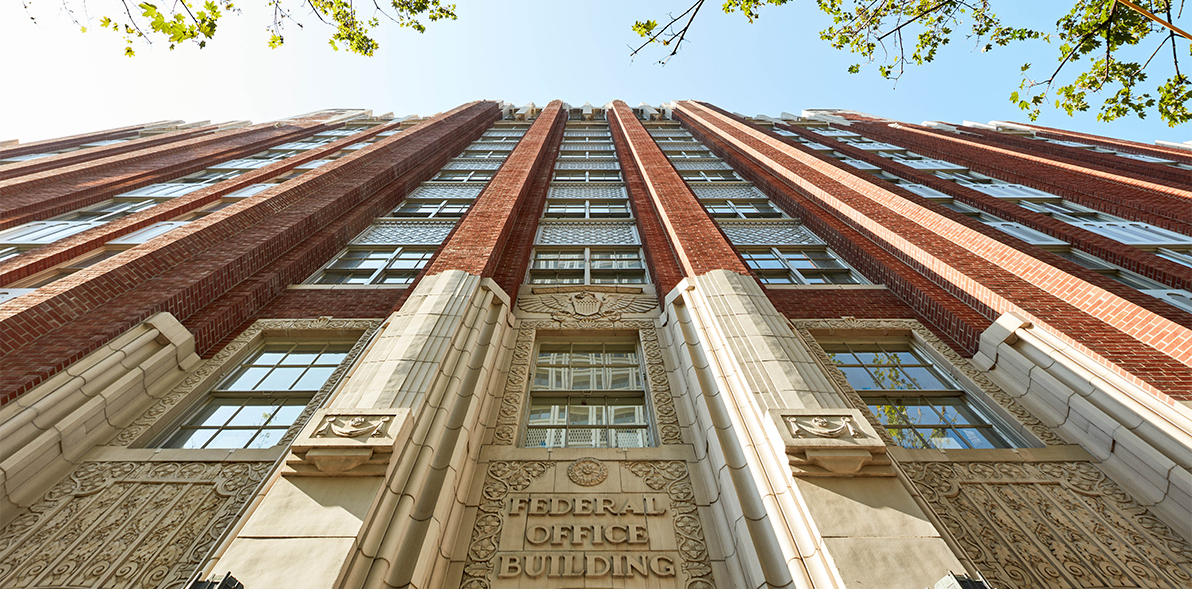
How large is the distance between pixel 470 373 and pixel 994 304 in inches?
321

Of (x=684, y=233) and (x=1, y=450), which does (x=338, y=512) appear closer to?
(x=1, y=450)

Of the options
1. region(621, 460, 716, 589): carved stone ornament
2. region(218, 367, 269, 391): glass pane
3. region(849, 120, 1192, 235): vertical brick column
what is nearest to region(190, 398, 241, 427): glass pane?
region(218, 367, 269, 391): glass pane

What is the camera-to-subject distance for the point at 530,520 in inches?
194

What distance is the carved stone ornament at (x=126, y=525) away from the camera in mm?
4289

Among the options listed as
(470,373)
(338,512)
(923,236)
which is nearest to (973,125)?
(923,236)

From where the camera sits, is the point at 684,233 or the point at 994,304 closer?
the point at 994,304

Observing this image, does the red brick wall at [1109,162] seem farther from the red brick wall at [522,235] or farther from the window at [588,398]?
the red brick wall at [522,235]

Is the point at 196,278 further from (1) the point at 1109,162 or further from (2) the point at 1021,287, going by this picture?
(1) the point at 1109,162

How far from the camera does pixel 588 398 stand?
7047 millimetres

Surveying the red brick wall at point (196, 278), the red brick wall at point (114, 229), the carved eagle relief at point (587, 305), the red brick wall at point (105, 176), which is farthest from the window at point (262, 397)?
the red brick wall at point (105, 176)

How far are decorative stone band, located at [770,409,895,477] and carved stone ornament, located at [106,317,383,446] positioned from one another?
18.6 ft

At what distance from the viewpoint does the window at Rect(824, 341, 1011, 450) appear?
6316mm

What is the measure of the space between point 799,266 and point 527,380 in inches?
285

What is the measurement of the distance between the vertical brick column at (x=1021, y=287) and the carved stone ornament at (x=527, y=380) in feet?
17.6
